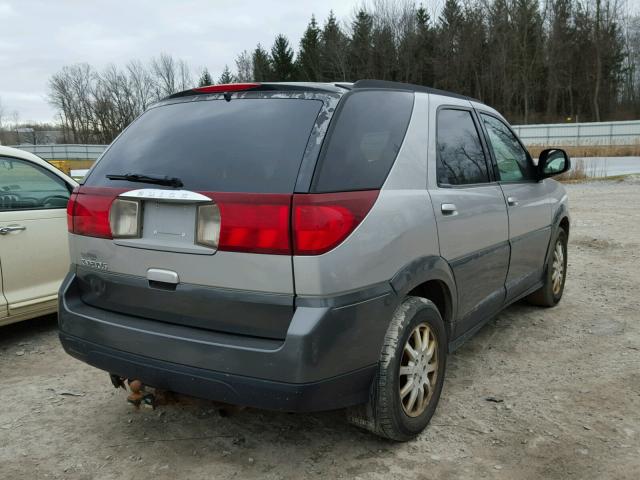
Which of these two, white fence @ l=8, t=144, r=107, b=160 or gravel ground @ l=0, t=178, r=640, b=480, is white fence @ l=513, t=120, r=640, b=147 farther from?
gravel ground @ l=0, t=178, r=640, b=480

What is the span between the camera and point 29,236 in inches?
173

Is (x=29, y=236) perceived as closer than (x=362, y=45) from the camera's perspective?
Yes

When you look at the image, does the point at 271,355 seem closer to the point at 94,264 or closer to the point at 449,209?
the point at 94,264

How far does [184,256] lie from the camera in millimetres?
2463

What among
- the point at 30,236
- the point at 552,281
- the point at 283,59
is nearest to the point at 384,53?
the point at 283,59

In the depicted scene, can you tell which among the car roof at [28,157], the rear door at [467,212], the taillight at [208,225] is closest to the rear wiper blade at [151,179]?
the taillight at [208,225]

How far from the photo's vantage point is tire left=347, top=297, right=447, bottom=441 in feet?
8.52

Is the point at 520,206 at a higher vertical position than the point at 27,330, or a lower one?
higher

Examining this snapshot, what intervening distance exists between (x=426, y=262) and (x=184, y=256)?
46.8 inches

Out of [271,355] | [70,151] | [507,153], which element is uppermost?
[70,151]

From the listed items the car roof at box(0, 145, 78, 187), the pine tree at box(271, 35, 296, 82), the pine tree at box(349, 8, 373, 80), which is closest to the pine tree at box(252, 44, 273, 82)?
the pine tree at box(271, 35, 296, 82)

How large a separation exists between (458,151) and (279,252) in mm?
1646

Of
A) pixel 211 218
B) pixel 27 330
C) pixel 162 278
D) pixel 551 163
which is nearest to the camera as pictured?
pixel 211 218

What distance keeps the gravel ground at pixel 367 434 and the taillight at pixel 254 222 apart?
41.6 inches
